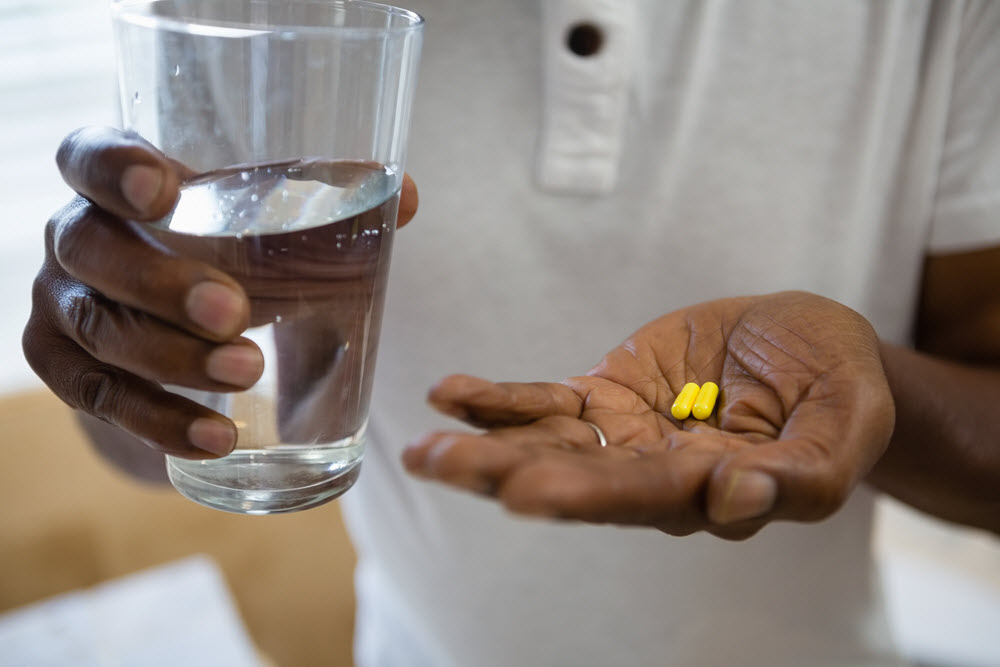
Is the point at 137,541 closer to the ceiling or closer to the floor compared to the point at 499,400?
closer to the floor

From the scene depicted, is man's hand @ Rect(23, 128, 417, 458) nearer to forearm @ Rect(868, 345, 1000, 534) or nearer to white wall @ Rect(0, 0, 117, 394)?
forearm @ Rect(868, 345, 1000, 534)

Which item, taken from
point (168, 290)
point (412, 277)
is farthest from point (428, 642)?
point (168, 290)

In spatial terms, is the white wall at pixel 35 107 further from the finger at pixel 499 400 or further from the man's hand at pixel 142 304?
the finger at pixel 499 400

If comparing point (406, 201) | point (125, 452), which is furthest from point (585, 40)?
point (125, 452)

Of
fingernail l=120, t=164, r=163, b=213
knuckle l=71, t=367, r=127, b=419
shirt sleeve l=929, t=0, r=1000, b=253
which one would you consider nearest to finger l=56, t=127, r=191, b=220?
fingernail l=120, t=164, r=163, b=213

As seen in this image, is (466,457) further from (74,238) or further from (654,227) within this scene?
(654,227)

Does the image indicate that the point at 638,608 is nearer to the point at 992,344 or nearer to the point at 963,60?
the point at 992,344

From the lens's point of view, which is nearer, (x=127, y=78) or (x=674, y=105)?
(x=127, y=78)
